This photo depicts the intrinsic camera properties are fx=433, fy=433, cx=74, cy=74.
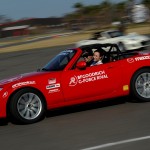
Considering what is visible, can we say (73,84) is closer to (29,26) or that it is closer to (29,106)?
(29,106)

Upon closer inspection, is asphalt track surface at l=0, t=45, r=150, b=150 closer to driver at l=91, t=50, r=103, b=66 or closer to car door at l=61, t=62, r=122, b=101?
car door at l=61, t=62, r=122, b=101

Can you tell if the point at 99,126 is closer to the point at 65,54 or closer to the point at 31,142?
the point at 31,142

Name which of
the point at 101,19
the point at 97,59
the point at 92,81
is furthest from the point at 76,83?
the point at 101,19

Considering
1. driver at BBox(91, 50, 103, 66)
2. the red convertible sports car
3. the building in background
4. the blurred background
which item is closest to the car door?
the red convertible sports car

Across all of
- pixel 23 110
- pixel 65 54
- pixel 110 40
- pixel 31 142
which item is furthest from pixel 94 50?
pixel 110 40

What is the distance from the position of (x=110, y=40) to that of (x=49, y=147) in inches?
686

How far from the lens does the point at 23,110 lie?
8.04m

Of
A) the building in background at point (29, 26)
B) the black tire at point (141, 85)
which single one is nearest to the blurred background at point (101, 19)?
the building in background at point (29, 26)

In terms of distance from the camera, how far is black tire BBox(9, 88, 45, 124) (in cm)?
791

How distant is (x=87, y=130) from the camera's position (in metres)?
7.01

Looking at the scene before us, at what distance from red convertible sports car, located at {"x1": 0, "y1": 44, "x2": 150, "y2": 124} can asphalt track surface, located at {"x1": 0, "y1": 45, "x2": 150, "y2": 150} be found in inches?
11.1

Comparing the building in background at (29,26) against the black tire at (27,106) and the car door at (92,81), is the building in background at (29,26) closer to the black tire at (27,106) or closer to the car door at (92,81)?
the car door at (92,81)

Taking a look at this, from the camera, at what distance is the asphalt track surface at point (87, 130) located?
6129 mm

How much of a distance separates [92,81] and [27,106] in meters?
1.38
